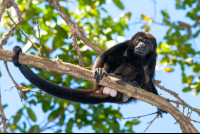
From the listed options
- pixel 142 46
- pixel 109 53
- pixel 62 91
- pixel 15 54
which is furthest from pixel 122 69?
pixel 15 54

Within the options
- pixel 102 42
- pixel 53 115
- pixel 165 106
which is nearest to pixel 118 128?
pixel 53 115

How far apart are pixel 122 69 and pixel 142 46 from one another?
0.43 meters

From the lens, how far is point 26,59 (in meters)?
1.90

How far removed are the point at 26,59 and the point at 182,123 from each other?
1628 millimetres

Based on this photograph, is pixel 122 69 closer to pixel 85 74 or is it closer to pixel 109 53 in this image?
pixel 109 53

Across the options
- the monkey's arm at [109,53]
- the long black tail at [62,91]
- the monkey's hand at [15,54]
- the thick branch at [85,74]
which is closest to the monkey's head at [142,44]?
the monkey's arm at [109,53]

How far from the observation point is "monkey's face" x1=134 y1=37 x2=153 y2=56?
9.87 feet

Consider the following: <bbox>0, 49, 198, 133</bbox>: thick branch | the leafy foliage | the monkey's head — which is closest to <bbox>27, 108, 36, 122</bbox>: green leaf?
the leafy foliage

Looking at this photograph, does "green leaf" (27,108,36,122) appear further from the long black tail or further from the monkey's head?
the monkey's head

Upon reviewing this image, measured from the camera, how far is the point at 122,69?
304 cm

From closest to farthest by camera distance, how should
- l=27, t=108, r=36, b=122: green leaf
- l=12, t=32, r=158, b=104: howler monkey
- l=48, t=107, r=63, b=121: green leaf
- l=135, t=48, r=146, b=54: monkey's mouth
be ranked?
l=12, t=32, r=158, b=104: howler monkey, l=135, t=48, r=146, b=54: monkey's mouth, l=27, t=108, r=36, b=122: green leaf, l=48, t=107, r=63, b=121: green leaf

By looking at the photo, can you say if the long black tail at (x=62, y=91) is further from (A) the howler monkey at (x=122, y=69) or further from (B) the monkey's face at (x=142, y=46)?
(B) the monkey's face at (x=142, y=46)

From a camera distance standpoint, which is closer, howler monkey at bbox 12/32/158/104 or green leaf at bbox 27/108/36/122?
howler monkey at bbox 12/32/158/104

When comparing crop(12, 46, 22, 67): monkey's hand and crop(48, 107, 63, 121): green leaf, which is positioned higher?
crop(12, 46, 22, 67): monkey's hand
